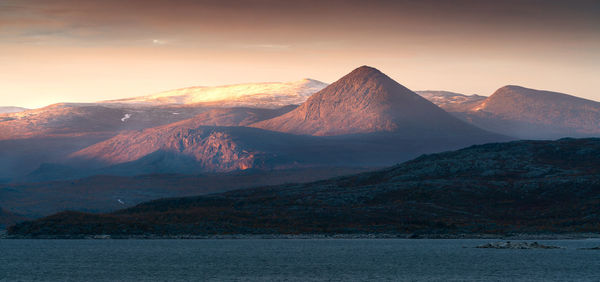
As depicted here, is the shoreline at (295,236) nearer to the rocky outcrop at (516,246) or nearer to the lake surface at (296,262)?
the lake surface at (296,262)

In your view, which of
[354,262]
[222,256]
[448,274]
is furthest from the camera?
[222,256]

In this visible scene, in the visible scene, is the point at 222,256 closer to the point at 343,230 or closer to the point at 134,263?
the point at 134,263

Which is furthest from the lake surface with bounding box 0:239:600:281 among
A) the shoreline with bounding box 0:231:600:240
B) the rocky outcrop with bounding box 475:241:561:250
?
the shoreline with bounding box 0:231:600:240

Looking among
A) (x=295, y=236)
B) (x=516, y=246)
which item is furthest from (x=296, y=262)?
(x=295, y=236)

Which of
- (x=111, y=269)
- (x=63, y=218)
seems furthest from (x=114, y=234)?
(x=111, y=269)

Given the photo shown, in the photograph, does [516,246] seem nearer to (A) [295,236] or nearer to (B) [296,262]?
(B) [296,262]

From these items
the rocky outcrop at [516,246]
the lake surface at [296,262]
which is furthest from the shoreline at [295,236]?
the rocky outcrop at [516,246]

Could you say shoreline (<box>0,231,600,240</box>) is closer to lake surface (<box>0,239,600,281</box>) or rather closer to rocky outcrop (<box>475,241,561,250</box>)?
lake surface (<box>0,239,600,281</box>)

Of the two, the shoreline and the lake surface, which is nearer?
the lake surface
